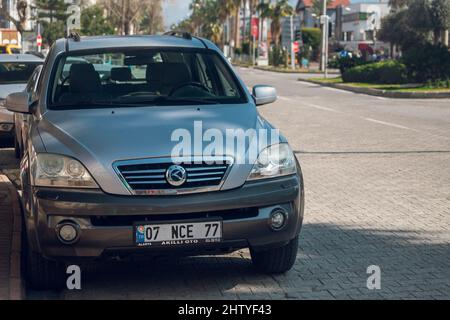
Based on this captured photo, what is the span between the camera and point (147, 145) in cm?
553

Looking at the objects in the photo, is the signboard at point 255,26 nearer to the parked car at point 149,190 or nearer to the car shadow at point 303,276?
the car shadow at point 303,276

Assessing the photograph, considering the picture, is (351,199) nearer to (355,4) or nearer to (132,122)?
(132,122)

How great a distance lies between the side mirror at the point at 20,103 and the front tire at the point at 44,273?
4.62ft

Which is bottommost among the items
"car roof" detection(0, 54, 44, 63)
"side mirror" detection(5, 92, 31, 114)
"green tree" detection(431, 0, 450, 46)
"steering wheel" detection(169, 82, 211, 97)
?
"side mirror" detection(5, 92, 31, 114)

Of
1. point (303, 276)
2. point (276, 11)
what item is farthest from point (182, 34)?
point (276, 11)

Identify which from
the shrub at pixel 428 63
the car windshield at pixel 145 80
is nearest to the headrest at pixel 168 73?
the car windshield at pixel 145 80

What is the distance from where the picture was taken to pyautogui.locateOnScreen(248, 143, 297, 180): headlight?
5.65 m

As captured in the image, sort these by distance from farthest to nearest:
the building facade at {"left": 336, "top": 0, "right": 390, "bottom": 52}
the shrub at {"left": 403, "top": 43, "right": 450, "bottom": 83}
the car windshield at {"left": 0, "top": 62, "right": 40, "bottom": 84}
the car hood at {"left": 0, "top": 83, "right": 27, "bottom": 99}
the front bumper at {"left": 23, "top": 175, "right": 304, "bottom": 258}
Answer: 1. the building facade at {"left": 336, "top": 0, "right": 390, "bottom": 52}
2. the shrub at {"left": 403, "top": 43, "right": 450, "bottom": 83}
3. the car windshield at {"left": 0, "top": 62, "right": 40, "bottom": 84}
4. the car hood at {"left": 0, "top": 83, "right": 27, "bottom": 99}
5. the front bumper at {"left": 23, "top": 175, "right": 304, "bottom": 258}

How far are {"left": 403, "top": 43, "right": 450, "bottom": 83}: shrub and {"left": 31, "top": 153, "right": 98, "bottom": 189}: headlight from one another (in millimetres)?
28340

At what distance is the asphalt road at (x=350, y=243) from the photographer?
5.81 m

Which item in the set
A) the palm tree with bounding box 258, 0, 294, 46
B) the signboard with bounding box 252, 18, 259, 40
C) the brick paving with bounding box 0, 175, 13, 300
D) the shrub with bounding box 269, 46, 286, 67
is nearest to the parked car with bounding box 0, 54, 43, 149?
the brick paving with bounding box 0, 175, 13, 300

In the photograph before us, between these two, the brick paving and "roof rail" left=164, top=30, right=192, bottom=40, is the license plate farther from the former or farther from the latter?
"roof rail" left=164, top=30, right=192, bottom=40

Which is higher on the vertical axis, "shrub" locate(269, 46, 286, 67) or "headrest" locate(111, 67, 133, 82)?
"shrub" locate(269, 46, 286, 67)

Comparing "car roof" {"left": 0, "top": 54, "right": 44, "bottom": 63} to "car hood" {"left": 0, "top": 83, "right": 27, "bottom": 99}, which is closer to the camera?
"car hood" {"left": 0, "top": 83, "right": 27, "bottom": 99}
